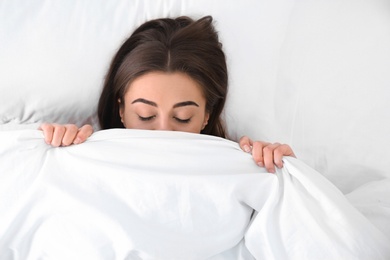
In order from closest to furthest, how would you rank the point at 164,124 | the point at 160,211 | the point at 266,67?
the point at 160,211, the point at 164,124, the point at 266,67

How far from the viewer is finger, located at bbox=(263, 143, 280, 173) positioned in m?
1.07

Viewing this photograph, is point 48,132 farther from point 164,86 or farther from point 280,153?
point 280,153

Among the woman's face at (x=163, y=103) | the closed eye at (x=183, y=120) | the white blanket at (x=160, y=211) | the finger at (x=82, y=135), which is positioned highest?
the woman's face at (x=163, y=103)

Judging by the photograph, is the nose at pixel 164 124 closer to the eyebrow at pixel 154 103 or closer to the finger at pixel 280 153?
the eyebrow at pixel 154 103

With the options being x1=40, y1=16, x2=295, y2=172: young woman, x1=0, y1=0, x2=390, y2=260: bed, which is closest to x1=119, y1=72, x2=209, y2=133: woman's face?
Answer: x1=40, y1=16, x2=295, y2=172: young woman

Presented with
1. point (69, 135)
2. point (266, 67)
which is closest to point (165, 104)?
point (69, 135)

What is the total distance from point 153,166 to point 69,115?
0.45 meters

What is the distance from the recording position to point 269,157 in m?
1.09

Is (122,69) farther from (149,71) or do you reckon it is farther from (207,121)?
(207,121)

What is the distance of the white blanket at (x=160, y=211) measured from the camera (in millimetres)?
980

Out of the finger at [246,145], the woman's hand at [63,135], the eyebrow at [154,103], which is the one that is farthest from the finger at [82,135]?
the finger at [246,145]

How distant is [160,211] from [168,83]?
13.6 inches

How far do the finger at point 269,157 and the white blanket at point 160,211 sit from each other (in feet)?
0.10

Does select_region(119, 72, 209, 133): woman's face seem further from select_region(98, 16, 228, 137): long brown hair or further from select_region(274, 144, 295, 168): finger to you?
select_region(274, 144, 295, 168): finger
